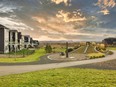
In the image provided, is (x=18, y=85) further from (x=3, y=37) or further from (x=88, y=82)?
(x=3, y=37)

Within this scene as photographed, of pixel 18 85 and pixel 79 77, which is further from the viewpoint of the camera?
pixel 79 77

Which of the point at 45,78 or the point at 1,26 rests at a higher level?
the point at 1,26

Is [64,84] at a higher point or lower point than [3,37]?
lower

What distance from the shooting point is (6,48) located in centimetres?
8006

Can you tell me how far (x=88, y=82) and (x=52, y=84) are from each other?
346 centimetres

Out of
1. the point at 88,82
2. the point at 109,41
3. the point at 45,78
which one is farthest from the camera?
the point at 109,41

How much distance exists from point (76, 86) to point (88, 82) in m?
2.23

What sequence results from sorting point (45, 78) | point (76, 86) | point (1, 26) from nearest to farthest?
point (76, 86)
point (45, 78)
point (1, 26)

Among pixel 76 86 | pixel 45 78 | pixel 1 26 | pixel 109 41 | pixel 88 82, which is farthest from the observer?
pixel 109 41

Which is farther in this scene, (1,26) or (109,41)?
(109,41)

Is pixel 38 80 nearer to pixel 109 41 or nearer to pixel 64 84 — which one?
pixel 64 84

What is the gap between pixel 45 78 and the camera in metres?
25.5

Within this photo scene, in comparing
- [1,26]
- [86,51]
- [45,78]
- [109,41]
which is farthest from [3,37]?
[109,41]

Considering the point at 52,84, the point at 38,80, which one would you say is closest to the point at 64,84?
the point at 52,84
